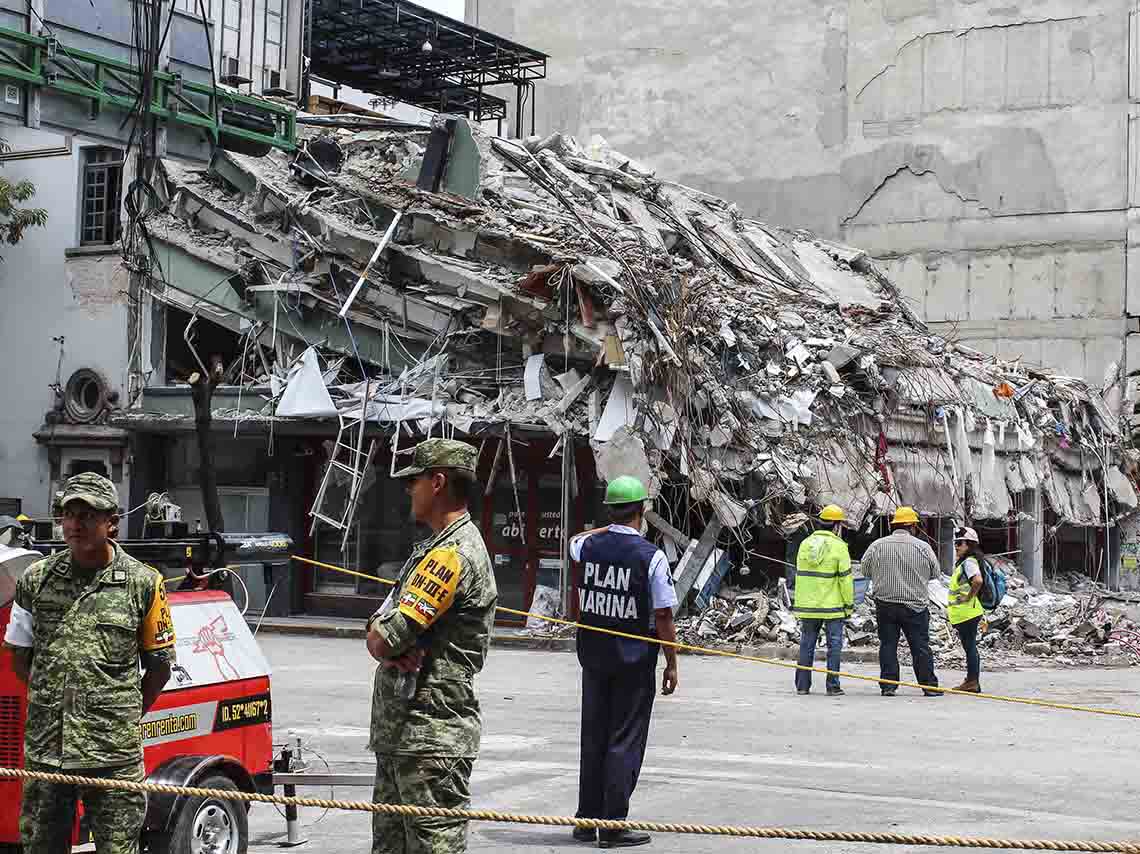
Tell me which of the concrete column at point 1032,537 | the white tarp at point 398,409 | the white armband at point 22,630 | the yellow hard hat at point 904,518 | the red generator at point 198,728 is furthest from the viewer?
the concrete column at point 1032,537

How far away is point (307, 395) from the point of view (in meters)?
24.0

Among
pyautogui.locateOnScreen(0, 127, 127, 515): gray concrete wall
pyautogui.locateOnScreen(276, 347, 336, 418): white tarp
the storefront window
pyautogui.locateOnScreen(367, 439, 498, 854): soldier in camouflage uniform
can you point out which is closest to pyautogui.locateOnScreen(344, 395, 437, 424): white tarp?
pyautogui.locateOnScreen(276, 347, 336, 418): white tarp

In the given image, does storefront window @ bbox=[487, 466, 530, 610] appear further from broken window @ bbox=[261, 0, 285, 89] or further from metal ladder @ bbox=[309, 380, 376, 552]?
broken window @ bbox=[261, 0, 285, 89]

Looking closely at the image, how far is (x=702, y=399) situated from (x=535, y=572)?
3845 mm

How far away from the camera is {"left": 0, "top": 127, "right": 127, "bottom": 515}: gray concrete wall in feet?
89.8

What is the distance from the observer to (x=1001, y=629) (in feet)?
73.5

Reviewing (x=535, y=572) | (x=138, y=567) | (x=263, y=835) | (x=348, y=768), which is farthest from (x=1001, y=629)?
(x=138, y=567)

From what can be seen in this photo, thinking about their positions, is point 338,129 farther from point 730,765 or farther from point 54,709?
point 54,709

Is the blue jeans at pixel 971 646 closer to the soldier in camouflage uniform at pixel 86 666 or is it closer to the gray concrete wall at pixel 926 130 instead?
the soldier in camouflage uniform at pixel 86 666

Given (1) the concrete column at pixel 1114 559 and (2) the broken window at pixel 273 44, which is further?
(1) the concrete column at pixel 1114 559

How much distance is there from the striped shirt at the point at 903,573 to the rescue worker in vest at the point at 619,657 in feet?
25.9

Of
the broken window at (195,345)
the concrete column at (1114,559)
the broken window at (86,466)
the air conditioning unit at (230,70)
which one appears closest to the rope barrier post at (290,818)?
the air conditioning unit at (230,70)

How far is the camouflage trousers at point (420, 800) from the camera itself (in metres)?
5.62

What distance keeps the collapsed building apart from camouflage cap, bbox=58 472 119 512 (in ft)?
50.2
